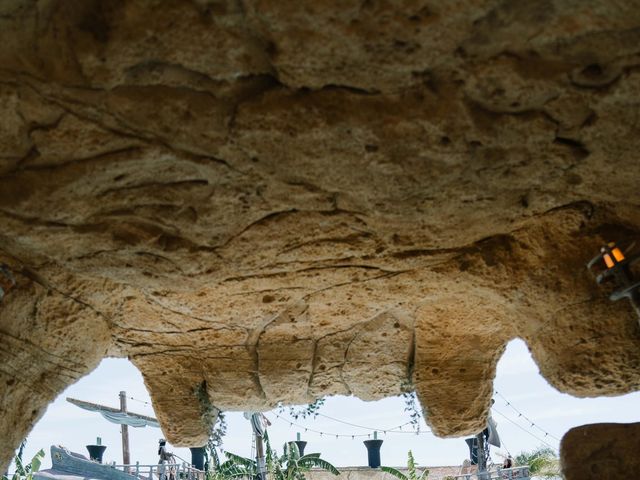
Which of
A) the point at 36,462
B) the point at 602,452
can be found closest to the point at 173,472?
the point at 36,462

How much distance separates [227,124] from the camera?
304 cm

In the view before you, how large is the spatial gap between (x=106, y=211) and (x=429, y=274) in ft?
6.47

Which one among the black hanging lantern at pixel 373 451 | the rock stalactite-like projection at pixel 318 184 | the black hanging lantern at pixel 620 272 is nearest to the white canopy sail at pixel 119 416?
the black hanging lantern at pixel 373 451

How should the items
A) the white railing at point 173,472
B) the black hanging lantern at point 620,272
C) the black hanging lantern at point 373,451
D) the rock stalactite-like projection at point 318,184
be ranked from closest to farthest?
the rock stalactite-like projection at point 318,184
the black hanging lantern at point 620,272
the white railing at point 173,472
the black hanging lantern at point 373,451

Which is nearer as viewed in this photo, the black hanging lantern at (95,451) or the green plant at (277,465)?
the green plant at (277,465)

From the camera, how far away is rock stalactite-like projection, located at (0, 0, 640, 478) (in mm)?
2641

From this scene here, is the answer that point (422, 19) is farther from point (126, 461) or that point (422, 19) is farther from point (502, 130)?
point (126, 461)

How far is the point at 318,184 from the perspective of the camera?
3504 millimetres

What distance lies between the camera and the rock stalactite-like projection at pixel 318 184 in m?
2.64

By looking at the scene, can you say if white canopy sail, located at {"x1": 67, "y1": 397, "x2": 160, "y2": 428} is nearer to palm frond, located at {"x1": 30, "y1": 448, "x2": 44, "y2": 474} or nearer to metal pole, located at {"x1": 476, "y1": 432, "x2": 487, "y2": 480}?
palm frond, located at {"x1": 30, "y1": 448, "x2": 44, "y2": 474}

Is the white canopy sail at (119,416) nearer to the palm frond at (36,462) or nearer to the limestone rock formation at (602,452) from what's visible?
the palm frond at (36,462)

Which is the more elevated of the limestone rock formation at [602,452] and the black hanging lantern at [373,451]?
the black hanging lantern at [373,451]

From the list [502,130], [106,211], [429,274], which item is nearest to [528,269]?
[429,274]

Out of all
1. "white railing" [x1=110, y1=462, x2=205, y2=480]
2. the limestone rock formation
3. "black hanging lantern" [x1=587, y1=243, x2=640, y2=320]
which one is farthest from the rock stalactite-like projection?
"white railing" [x1=110, y1=462, x2=205, y2=480]
